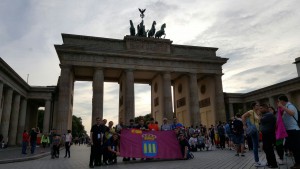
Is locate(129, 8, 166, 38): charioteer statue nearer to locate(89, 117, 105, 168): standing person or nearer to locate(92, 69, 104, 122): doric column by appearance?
locate(92, 69, 104, 122): doric column

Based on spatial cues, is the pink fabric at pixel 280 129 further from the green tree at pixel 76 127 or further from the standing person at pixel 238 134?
the green tree at pixel 76 127

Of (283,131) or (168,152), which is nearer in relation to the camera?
(283,131)

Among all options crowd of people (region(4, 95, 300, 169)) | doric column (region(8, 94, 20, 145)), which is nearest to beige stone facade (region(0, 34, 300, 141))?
doric column (region(8, 94, 20, 145))

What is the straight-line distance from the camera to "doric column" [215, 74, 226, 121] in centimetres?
3719

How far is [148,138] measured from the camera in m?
12.1

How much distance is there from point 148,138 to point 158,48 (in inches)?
1036

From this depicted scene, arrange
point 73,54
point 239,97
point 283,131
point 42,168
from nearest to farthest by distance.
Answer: point 283,131, point 42,168, point 73,54, point 239,97

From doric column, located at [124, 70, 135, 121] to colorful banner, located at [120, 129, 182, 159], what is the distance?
21.0 m

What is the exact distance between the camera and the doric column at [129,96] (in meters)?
33.3

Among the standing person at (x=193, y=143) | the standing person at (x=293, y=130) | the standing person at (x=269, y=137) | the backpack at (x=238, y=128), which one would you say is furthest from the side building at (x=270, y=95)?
the standing person at (x=293, y=130)

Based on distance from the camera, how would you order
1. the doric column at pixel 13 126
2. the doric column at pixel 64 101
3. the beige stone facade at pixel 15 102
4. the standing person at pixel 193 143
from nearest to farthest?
the standing person at pixel 193 143
the beige stone facade at pixel 15 102
the doric column at pixel 64 101
the doric column at pixel 13 126

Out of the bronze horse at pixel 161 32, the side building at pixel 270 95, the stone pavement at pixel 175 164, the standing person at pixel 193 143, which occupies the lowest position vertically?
the stone pavement at pixel 175 164

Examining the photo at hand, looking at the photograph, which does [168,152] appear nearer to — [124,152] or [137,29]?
[124,152]

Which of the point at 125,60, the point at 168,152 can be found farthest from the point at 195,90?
the point at 168,152
